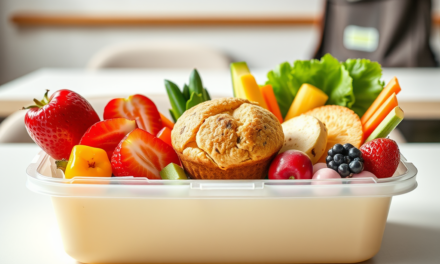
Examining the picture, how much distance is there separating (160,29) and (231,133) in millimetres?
2417

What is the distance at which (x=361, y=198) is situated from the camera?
509mm

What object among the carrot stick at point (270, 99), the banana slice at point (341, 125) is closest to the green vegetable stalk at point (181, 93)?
the carrot stick at point (270, 99)

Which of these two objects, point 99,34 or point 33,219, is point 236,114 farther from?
point 99,34

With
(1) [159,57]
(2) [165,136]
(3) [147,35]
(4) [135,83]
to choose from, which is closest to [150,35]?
Answer: (3) [147,35]

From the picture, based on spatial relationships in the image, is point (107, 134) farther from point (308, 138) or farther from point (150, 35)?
point (150, 35)

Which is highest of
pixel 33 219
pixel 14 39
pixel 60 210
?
pixel 60 210

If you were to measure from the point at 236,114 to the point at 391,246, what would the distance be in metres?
0.27

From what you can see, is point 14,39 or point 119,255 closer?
point 119,255

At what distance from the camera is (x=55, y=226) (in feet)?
2.24

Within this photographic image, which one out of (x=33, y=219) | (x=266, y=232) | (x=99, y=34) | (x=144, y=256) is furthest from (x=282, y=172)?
(x=99, y=34)

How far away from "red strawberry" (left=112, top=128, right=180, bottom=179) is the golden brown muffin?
4 cm

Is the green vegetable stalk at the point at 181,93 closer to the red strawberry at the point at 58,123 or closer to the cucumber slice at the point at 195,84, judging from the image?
the cucumber slice at the point at 195,84

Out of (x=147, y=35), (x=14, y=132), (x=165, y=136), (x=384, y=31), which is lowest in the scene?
(x=147, y=35)

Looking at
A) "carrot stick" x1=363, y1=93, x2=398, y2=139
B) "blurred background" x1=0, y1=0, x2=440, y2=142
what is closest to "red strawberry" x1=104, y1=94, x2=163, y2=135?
"carrot stick" x1=363, y1=93, x2=398, y2=139
